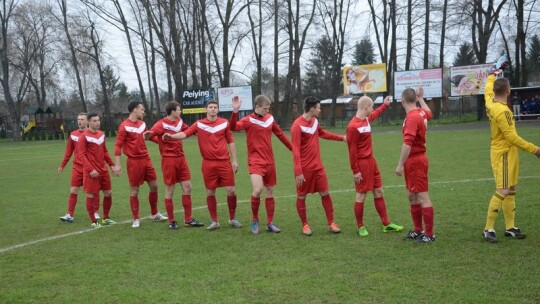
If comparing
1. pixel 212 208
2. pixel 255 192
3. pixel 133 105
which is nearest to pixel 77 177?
pixel 133 105

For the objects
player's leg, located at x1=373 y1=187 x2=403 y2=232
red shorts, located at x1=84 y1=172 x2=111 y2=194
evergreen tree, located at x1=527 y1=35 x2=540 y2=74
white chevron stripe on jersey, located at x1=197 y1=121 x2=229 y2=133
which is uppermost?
evergreen tree, located at x1=527 y1=35 x2=540 y2=74

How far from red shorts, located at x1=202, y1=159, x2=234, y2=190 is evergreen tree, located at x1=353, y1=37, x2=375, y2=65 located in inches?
2625

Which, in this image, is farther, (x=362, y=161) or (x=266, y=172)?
(x=266, y=172)

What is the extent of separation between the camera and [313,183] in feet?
25.5

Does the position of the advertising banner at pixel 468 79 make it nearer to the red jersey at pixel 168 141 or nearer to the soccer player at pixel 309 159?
the soccer player at pixel 309 159

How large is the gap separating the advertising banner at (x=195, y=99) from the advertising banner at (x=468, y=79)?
19826 mm

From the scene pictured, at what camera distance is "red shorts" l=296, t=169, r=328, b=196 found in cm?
775

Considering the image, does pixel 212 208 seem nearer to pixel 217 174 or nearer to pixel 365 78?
pixel 217 174

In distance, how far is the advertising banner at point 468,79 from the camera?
37.6 metres

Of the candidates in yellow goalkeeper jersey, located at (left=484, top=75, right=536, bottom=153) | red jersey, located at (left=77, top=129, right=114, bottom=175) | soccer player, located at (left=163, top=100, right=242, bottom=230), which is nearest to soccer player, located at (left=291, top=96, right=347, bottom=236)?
soccer player, located at (left=163, top=100, right=242, bottom=230)

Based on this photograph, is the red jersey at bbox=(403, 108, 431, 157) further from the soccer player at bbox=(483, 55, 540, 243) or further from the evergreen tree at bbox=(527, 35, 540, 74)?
the evergreen tree at bbox=(527, 35, 540, 74)

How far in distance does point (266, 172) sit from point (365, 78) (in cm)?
3586

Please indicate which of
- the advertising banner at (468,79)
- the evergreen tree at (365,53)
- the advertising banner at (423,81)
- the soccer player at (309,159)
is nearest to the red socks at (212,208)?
the soccer player at (309,159)

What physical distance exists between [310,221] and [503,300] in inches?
168
